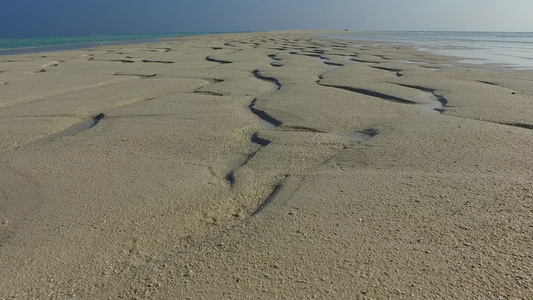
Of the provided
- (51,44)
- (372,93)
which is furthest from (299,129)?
(51,44)

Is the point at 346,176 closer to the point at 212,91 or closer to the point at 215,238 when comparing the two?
the point at 215,238

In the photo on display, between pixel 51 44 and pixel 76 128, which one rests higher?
pixel 76 128

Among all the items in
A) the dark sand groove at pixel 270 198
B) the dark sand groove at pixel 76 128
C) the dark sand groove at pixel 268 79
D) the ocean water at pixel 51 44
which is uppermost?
the dark sand groove at pixel 268 79

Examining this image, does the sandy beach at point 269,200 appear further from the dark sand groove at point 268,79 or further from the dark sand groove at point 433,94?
the dark sand groove at point 268,79

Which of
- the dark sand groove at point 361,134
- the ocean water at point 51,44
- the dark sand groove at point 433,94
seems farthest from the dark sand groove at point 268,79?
the ocean water at point 51,44

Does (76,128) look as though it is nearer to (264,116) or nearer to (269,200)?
(264,116)

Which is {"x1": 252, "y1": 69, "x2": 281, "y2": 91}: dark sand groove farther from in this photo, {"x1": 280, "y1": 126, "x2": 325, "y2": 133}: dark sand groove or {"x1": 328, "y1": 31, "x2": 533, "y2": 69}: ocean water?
{"x1": 328, "y1": 31, "x2": 533, "y2": 69}: ocean water

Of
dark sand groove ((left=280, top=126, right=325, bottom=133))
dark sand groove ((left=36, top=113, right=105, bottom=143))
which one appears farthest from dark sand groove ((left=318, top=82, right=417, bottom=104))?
dark sand groove ((left=36, top=113, right=105, bottom=143))

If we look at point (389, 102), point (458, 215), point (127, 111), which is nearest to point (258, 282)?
point (458, 215)
